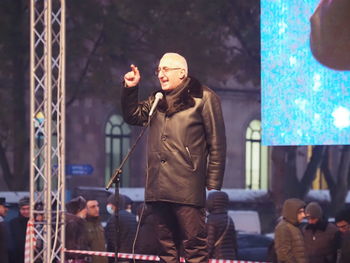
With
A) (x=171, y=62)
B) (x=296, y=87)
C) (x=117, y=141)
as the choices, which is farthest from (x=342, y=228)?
(x=117, y=141)

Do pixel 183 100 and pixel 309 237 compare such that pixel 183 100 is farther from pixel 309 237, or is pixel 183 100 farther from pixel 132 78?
pixel 309 237

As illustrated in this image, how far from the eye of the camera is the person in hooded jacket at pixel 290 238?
951 cm

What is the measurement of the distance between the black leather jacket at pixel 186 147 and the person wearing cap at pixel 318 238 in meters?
5.00

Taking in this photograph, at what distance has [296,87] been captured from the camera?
1003cm

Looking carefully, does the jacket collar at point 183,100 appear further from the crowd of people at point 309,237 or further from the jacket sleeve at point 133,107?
the crowd of people at point 309,237

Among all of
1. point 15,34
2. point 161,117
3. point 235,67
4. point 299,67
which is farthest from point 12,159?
point 161,117

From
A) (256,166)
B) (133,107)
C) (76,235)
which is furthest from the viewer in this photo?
(256,166)

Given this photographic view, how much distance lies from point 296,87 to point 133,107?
4.67 m

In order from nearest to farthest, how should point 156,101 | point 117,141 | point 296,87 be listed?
point 156,101
point 296,87
point 117,141

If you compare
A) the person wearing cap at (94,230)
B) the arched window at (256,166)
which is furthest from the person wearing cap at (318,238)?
the arched window at (256,166)

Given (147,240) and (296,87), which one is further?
(147,240)

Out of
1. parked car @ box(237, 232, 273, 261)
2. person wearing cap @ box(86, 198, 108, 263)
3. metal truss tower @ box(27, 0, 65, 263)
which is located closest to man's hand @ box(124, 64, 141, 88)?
metal truss tower @ box(27, 0, 65, 263)

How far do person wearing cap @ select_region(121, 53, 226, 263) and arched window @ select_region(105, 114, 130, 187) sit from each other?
2440 cm

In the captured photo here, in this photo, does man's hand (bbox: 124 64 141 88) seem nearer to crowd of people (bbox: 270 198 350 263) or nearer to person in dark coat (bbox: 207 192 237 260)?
crowd of people (bbox: 270 198 350 263)
